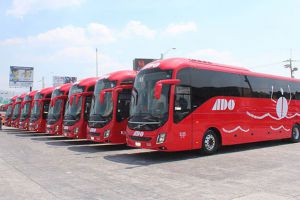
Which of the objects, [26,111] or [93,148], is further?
[26,111]

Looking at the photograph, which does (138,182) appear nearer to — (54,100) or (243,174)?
(243,174)

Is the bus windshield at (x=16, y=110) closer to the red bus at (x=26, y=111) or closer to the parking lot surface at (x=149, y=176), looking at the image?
the red bus at (x=26, y=111)

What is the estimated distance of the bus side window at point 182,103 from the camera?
38.8 feet

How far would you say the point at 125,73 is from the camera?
15.6 meters

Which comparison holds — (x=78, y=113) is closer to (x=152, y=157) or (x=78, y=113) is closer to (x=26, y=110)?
(x=152, y=157)

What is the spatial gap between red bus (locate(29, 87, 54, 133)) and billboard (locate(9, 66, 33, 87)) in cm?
3924

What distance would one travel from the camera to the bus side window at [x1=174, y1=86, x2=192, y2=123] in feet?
38.8

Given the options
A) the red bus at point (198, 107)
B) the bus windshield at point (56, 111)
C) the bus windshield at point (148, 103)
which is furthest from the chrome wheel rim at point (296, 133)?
the bus windshield at point (56, 111)

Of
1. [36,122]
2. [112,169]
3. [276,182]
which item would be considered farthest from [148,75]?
[36,122]

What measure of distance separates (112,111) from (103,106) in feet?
1.87

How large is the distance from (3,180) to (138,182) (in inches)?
128

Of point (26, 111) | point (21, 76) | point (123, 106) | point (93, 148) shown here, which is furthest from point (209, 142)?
point (21, 76)

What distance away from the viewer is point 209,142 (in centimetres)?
1320

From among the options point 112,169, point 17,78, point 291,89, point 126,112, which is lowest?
point 112,169
